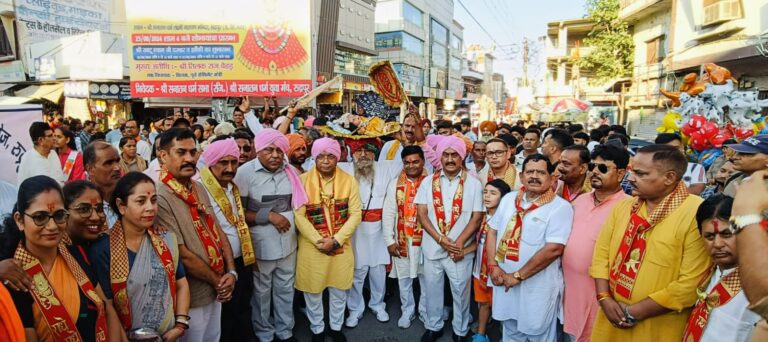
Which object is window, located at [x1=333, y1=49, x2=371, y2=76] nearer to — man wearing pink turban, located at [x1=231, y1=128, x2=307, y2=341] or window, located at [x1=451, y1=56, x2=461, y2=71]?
man wearing pink turban, located at [x1=231, y1=128, x2=307, y2=341]

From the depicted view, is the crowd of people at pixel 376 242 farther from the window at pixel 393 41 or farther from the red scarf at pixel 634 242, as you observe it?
the window at pixel 393 41

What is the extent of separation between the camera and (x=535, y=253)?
9.98 ft

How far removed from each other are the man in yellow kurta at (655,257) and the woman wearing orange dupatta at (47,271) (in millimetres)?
2812

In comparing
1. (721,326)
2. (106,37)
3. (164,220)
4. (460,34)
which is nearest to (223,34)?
(106,37)

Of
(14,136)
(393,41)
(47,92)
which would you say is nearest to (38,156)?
(14,136)

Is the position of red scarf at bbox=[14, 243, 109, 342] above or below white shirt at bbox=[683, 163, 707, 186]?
below

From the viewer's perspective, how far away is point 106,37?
17.1m

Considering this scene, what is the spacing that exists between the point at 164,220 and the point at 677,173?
3.04 metres

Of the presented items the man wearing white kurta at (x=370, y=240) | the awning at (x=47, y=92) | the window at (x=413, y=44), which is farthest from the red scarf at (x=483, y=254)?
the window at (x=413, y=44)

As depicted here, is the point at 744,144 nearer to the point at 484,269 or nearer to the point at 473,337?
the point at 484,269

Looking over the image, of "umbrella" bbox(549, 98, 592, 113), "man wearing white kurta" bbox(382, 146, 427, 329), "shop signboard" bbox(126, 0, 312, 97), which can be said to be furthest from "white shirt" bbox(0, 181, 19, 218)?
"umbrella" bbox(549, 98, 592, 113)

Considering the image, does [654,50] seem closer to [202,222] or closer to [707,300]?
[707,300]

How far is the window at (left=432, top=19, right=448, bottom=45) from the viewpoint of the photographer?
3928 cm

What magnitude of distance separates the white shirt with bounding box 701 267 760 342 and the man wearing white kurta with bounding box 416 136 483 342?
1.88 m
